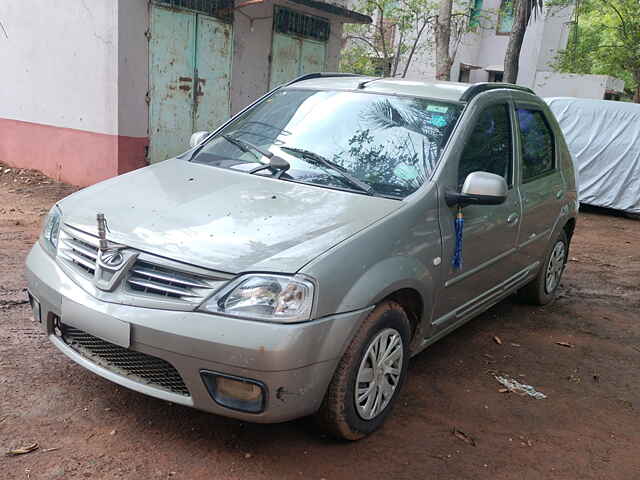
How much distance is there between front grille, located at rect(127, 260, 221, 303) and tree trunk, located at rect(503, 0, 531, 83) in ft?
32.8

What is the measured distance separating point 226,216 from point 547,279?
350 centimetres

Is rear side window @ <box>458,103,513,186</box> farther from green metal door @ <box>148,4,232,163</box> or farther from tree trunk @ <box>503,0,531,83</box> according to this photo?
tree trunk @ <box>503,0,531,83</box>

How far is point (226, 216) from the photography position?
2.98 m

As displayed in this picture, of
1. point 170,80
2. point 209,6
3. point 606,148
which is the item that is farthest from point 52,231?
point 606,148

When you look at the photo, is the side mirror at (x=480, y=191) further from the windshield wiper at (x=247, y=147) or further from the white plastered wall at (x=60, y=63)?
the white plastered wall at (x=60, y=63)

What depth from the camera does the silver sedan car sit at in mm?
2564

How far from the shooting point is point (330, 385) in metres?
2.77

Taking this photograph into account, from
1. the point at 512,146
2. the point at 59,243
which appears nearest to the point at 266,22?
the point at 512,146

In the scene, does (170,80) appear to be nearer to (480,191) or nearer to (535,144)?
(535,144)

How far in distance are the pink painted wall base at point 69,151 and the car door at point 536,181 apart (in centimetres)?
575

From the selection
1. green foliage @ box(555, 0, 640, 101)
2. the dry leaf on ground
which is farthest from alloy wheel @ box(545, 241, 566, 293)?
green foliage @ box(555, 0, 640, 101)

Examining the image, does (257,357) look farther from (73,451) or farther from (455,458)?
(455,458)

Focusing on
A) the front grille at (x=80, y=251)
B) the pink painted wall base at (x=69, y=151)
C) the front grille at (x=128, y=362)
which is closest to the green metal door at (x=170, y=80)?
the pink painted wall base at (x=69, y=151)

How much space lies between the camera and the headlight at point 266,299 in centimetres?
253
